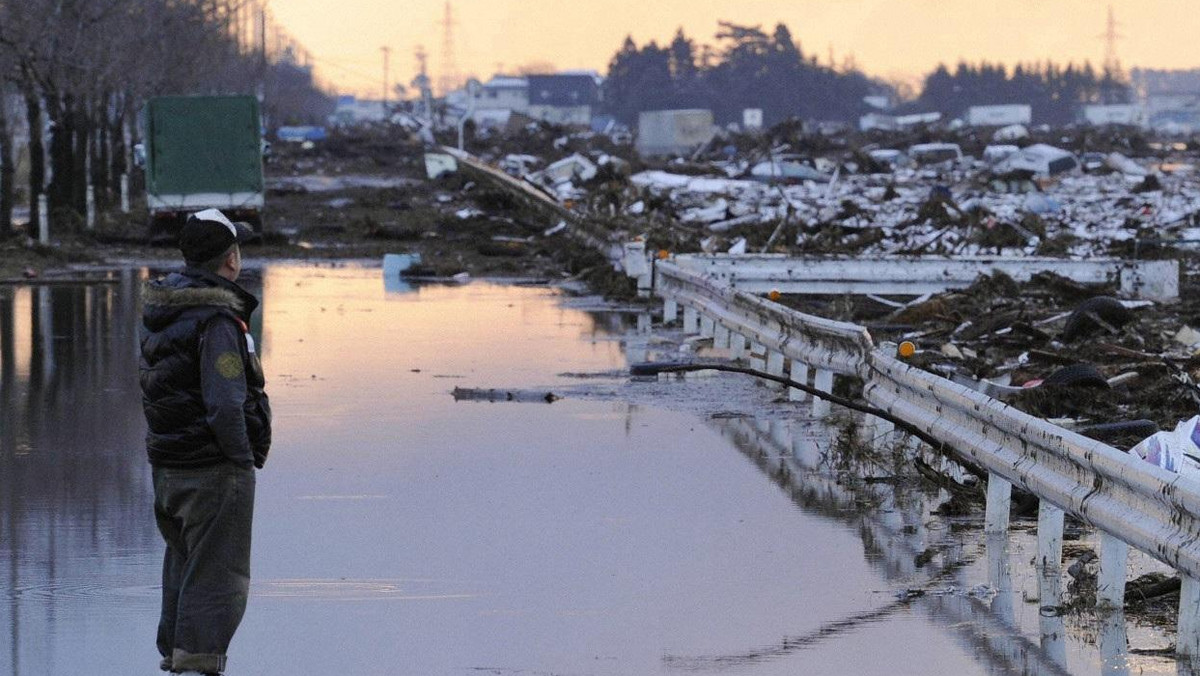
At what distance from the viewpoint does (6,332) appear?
21.2 metres

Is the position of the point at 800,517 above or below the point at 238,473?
below

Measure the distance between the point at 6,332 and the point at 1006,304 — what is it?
428 inches

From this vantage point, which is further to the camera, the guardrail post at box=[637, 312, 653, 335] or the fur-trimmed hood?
the guardrail post at box=[637, 312, 653, 335]

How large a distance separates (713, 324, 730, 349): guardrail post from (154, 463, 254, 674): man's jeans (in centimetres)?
1308

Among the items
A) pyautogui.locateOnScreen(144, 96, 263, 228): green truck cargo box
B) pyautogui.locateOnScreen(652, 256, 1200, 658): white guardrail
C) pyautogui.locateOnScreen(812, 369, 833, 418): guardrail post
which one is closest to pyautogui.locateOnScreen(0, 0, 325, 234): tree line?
pyautogui.locateOnScreen(144, 96, 263, 228): green truck cargo box

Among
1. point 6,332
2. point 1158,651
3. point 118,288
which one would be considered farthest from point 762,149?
point 1158,651

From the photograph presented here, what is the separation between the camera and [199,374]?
6719 mm

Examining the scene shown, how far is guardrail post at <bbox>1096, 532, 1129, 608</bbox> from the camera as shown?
8.19m

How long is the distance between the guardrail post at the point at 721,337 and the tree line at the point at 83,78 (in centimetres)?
2070

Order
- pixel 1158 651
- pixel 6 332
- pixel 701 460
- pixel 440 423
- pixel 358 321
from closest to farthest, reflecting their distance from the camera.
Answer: pixel 1158 651 < pixel 701 460 < pixel 440 423 < pixel 6 332 < pixel 358 321

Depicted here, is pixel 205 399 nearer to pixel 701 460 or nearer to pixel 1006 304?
pixel 701 460

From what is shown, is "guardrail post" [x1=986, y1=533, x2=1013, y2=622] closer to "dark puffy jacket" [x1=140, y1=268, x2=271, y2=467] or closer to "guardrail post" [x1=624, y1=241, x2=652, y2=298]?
"dark puffy jacket" [x1=140, y1=268, x2=271, y2=467]

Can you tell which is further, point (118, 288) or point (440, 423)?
point (118, 288)

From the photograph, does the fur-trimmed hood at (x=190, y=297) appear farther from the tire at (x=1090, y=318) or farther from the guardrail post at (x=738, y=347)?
the tire at (x=1090, y=318)
